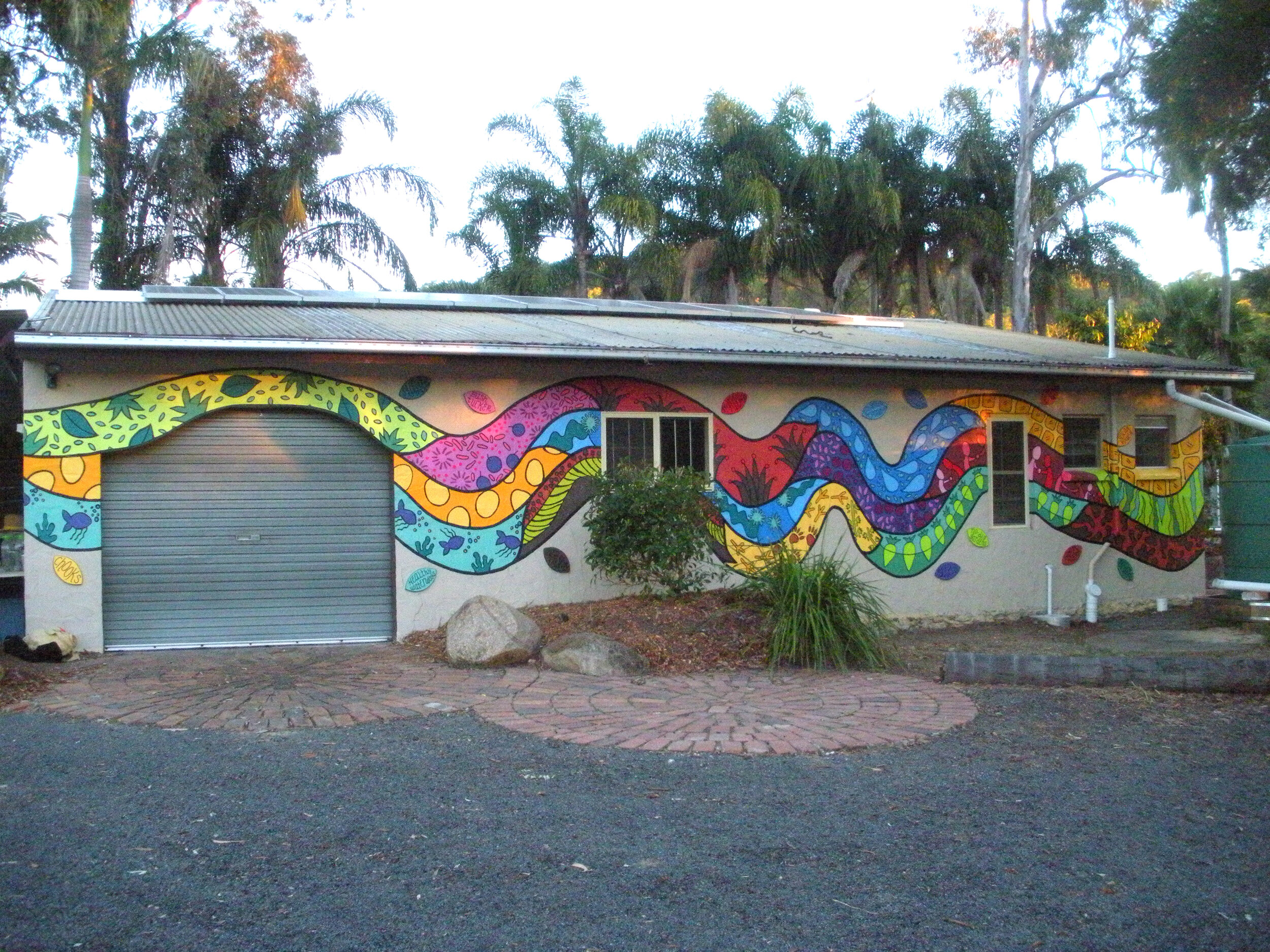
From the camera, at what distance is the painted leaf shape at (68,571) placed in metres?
8.96

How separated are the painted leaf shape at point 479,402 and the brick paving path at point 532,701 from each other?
8.10 ft

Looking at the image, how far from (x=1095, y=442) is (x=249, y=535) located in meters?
9.88

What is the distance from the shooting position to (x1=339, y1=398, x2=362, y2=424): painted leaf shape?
31.7 feet

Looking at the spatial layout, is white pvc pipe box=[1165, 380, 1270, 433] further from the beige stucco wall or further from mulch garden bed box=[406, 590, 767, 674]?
mulch garden bed box=[406, 590, 767, 674]

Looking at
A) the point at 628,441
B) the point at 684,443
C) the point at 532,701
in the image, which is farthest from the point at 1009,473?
the point at 532,701

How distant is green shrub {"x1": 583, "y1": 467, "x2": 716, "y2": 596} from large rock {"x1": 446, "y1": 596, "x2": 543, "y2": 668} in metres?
1.22

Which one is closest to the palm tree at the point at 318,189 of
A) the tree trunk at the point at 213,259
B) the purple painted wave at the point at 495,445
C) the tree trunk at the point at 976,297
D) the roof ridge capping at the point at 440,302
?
the tree trunk at the point at 213,259

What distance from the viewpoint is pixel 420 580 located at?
982 centimetres

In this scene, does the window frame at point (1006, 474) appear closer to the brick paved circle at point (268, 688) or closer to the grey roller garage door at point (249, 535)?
the brick paved circle at point (268, 688)

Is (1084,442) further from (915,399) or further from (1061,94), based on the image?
(1061,94)

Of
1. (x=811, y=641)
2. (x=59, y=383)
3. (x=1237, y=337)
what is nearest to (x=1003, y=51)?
(x=1237, y=337)

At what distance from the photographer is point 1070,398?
1278 centimetres

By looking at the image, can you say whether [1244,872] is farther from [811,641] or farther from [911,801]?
[811,641]

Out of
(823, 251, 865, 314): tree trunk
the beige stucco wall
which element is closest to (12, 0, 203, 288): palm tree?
the beige stucco wall
